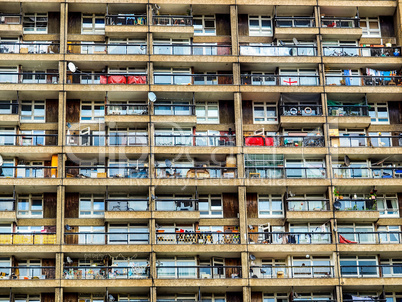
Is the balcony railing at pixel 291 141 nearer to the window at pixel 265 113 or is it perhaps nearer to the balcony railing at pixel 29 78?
the window at pixel 265 113

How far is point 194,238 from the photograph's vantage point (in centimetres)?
6225

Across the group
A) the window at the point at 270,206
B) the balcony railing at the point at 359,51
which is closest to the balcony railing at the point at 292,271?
the window at the point at 270,206

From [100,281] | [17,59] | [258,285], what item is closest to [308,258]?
[258,285]

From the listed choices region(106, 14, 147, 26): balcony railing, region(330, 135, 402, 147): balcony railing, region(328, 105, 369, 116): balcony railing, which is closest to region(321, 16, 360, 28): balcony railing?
region(328, 105, 369, 116): balcony railing

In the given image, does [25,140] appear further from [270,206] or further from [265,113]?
[270,206]

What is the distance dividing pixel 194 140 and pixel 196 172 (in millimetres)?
2504

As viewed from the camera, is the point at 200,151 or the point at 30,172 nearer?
the point at 30,172

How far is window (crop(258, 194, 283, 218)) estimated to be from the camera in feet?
211

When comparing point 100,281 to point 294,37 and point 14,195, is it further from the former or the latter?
point 294,37

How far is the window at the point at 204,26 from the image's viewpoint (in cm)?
6912

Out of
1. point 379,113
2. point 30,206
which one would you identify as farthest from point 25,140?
point 379,113

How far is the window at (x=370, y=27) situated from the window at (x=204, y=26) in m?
11.7

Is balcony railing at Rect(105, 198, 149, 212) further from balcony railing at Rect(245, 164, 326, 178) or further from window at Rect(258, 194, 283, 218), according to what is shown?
window at Rect(258, 194, 283, 218)

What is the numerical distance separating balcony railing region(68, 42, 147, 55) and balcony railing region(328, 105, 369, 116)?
572 inches
